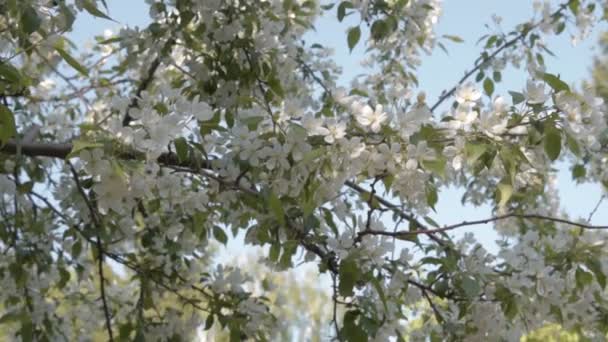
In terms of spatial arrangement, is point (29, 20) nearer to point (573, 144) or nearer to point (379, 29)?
point (573, 144)

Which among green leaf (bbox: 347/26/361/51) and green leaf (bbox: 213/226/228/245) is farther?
green leaf (bbox: 347/26/361/51)

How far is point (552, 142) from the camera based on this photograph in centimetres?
140

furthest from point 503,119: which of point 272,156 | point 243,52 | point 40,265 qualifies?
point 40,265

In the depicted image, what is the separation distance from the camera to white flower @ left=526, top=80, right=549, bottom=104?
55.6 inches

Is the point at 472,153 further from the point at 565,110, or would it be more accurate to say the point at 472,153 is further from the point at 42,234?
the point at 42,234

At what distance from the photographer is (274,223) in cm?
173

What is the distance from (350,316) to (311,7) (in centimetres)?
149

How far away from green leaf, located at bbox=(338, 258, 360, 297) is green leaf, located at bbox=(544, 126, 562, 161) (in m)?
0.45

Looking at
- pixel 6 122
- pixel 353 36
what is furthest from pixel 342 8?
pixel 6 122

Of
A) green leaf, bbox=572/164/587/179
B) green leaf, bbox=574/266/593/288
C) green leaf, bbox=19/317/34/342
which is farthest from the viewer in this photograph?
green leaf, bbox=572/164/587/179

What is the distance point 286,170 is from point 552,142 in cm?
54

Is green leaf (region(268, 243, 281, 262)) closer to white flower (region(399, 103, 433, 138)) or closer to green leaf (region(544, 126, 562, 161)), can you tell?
white flower (region(399, 103, 433, 138))

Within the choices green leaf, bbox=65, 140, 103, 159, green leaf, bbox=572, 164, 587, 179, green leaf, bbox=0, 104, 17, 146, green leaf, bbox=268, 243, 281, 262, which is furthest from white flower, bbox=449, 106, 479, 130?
green leaf, bbox=572, 164, 587, 179

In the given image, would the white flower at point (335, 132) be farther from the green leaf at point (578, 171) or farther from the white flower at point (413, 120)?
the green leaf at point (578, 171)
